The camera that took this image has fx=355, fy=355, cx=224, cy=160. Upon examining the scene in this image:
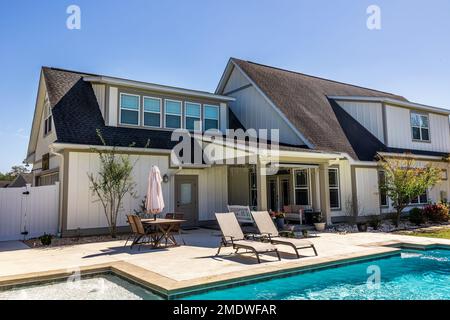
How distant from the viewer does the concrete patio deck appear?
7051 millimetres

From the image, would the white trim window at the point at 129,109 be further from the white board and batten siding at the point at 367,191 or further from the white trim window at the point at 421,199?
the white trim window at the point at 421,199

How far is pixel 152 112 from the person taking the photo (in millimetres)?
16938

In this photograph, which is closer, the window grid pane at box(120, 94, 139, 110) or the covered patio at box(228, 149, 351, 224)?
the covered patio at box(228, 149, 351, 224)

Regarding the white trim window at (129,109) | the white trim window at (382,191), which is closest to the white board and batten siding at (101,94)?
the white trim window at (129,109)

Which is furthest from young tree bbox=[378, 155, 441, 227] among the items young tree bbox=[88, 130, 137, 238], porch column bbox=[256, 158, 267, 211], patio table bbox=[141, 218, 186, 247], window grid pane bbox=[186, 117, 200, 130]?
young tree bbox=[88, 130, 137, 238]

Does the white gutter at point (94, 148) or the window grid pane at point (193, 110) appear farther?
the window grid pane at point (193, 110)

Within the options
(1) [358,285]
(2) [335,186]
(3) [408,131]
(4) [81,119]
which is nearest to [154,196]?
(4) [81,119]

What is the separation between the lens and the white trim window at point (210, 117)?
61.3ft

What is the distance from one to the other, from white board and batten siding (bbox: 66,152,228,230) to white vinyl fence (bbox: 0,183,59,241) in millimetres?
916

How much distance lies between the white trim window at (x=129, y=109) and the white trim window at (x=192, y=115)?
2516 millimetres

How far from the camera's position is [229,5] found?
14328mm

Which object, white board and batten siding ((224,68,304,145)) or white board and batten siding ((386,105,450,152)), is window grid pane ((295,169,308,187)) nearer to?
white board and batten siding ((224,68,304,145))

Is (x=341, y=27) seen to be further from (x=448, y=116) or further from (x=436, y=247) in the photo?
(x=448, y=116)

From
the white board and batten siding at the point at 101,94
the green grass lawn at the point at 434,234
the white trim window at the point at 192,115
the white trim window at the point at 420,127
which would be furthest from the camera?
the white trim window at the point at 420,127
